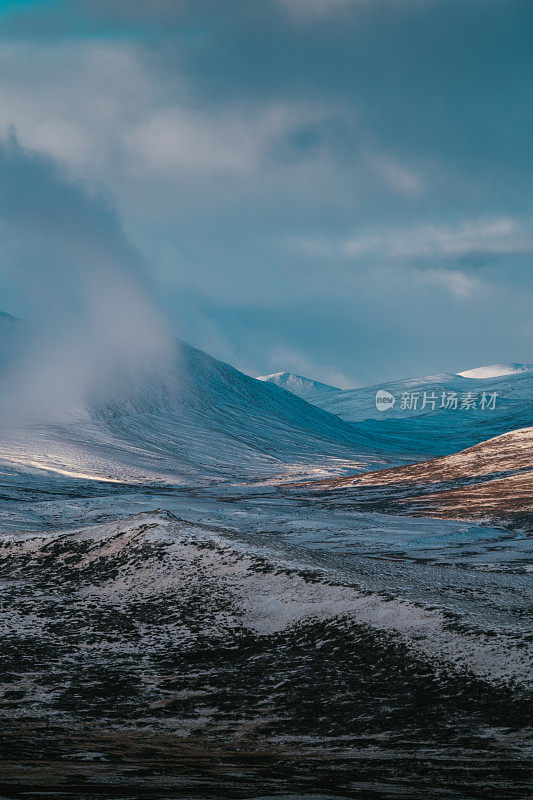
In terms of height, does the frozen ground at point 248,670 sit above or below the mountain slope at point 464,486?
below

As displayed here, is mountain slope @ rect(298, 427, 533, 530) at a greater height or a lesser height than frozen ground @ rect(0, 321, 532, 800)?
greater

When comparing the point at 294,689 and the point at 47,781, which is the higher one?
the point at 47,781

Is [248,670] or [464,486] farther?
[464,486]

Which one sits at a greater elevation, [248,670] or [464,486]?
[464,486]

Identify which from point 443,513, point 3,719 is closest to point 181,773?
point 3,719

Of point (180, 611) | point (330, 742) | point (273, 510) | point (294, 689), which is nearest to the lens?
point (330, 742)

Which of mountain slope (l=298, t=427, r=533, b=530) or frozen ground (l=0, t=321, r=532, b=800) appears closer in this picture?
frozen ground (l=0, t=321, r=532, b=800)

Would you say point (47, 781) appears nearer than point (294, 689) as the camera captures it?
Yes

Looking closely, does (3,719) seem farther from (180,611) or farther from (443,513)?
(443,513)

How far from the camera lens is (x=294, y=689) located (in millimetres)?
16578

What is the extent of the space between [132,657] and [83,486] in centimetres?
11268

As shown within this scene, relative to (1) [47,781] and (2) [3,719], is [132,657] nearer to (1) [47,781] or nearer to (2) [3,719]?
(2) [3,719]

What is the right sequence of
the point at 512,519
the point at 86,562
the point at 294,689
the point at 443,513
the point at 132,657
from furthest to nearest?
the point at 443,513, the point at 512,519, the point at 86,562, the point at 132,657, the point at 294,689

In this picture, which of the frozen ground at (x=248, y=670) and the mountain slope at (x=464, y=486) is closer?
the frozen ground at (x=248, y=670)
